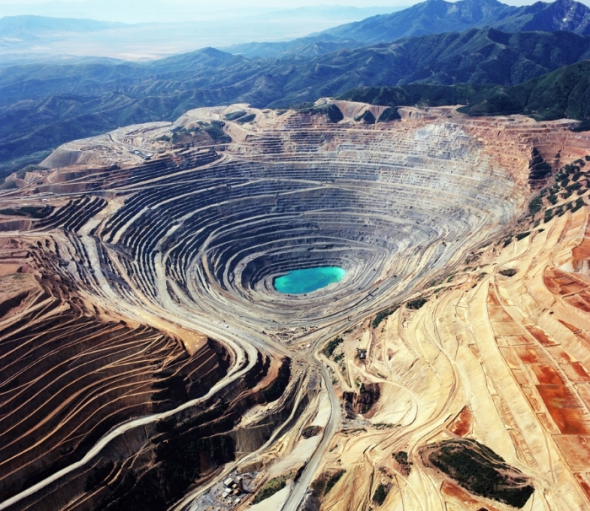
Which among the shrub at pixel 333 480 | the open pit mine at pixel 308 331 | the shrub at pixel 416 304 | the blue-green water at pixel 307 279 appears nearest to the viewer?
the open pit mine at pixel 308 331

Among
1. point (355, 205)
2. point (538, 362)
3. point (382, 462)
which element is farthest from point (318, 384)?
point (355, 205)

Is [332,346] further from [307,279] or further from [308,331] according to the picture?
[307,279]

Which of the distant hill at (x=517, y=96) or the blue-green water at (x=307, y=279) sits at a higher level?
the distant hill at (x=517, y=96)

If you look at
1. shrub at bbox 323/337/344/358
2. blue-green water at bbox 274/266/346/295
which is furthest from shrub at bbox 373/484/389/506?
blue-green water at bbox 274/266/346/295

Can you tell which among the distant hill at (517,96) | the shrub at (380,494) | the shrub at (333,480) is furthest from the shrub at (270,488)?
the distant hill at (517,96)

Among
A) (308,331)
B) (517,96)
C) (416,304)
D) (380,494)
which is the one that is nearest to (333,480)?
(380,494)

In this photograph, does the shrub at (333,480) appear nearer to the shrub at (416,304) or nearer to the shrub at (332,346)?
the shrub at (332,346)
